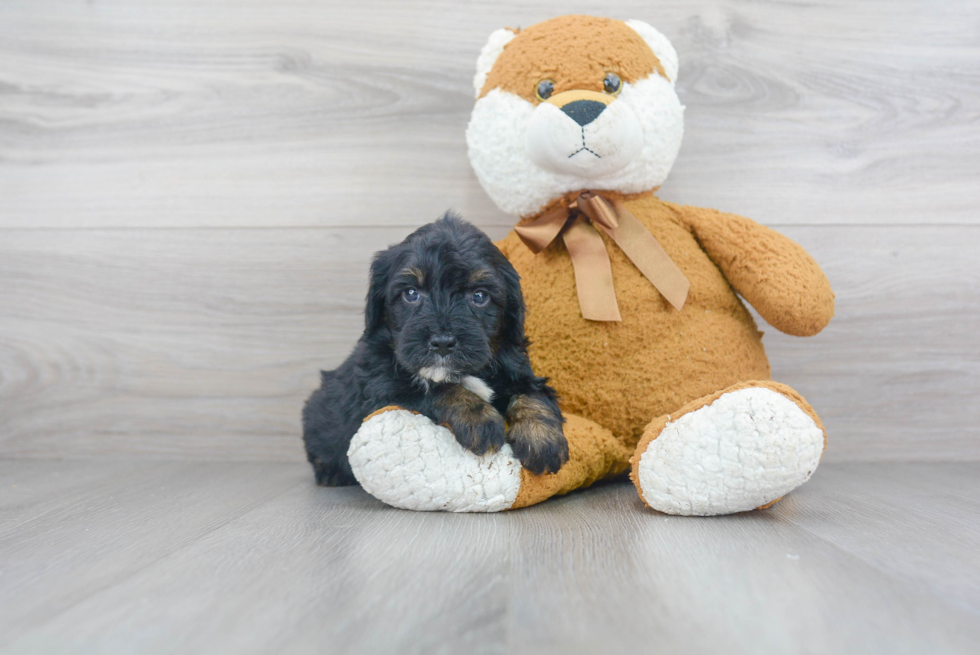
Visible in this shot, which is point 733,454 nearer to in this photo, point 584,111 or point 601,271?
point 601,271

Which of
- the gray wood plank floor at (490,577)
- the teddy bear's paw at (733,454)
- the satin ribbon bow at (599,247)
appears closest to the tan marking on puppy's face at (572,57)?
the satin ribbon bow at (599,247)

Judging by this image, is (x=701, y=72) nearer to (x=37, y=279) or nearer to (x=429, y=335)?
(x=429, y=335)

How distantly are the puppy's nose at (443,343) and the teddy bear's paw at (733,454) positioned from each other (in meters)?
0.41

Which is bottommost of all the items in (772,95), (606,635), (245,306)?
A: (245,306)

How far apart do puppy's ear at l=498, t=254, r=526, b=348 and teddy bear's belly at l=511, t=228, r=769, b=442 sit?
0.17 metres

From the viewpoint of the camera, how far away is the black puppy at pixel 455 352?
116 centimetres

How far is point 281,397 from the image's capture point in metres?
1.91

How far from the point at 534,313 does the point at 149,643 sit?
987 millimetres

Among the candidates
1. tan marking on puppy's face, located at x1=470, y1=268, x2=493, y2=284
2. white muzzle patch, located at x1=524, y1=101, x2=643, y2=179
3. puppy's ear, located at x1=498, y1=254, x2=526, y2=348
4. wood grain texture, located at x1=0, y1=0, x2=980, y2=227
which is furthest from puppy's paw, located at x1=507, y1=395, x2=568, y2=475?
wood grain texture, located at x1=0, y1=0, x2=980, y2=227

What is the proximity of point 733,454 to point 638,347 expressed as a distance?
1.19 ft

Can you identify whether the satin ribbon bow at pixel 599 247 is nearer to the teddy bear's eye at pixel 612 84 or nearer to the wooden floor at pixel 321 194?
the teddy bear's eye at pixel 612 84

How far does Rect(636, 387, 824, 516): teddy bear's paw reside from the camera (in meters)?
1.10

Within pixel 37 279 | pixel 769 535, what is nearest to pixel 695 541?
pixel 769 535

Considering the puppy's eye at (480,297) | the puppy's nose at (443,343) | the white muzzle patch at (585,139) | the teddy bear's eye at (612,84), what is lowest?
the puppy's nose at (443,343)
